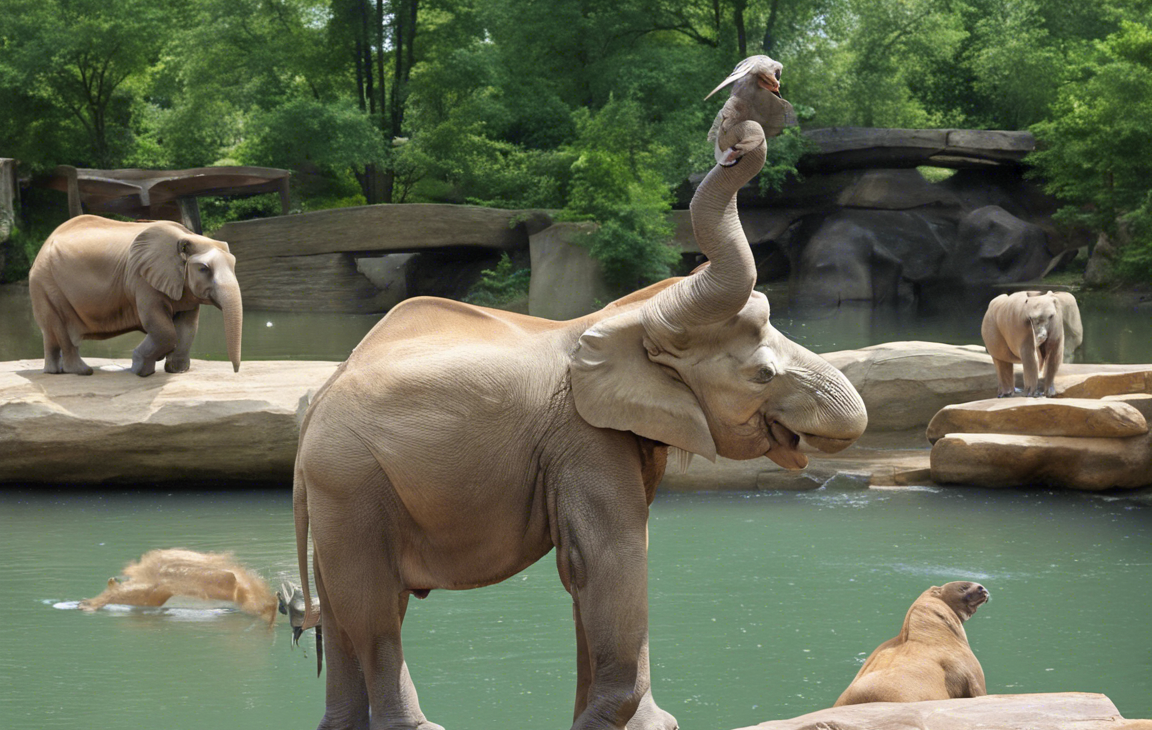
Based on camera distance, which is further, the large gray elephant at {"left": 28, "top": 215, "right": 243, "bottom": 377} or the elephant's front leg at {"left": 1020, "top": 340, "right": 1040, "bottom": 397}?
the elephant's front leg at {"left": 1020, "top": 340, "right": 1040, "bottom": 397}

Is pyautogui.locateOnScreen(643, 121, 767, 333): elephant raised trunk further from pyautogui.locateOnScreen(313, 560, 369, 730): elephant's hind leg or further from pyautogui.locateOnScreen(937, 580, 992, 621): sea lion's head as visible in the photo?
pyautogui.locateOnScreen(937, 580, 992, 621): sea lion's head

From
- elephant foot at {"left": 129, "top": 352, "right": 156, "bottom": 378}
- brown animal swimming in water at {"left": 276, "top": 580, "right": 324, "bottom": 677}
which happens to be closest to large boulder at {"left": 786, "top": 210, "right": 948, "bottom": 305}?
elephant foot at {"left": 129, "top": 352, "right": 156, "bottom": 378}

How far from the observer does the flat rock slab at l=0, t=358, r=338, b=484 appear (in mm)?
8797

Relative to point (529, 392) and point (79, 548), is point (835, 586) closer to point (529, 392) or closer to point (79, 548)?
point (529, 392)

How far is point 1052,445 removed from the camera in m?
8.86

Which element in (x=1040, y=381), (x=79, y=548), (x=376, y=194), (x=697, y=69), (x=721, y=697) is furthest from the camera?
(x=376, y=194)

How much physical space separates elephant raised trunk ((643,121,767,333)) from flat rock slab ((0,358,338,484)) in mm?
6346

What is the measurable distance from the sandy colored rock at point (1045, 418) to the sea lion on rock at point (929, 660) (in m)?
4.88

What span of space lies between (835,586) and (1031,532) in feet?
6.46

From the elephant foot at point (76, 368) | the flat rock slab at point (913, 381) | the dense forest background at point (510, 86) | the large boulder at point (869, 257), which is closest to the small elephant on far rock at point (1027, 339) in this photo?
the flat rock slab at point (913, 381)

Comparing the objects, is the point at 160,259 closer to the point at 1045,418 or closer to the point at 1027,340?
the point at 1045,418

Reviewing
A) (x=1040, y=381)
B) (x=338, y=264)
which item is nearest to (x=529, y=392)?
(x=1040, y=381)

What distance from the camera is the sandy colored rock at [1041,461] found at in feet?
28.7

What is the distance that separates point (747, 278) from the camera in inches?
113
